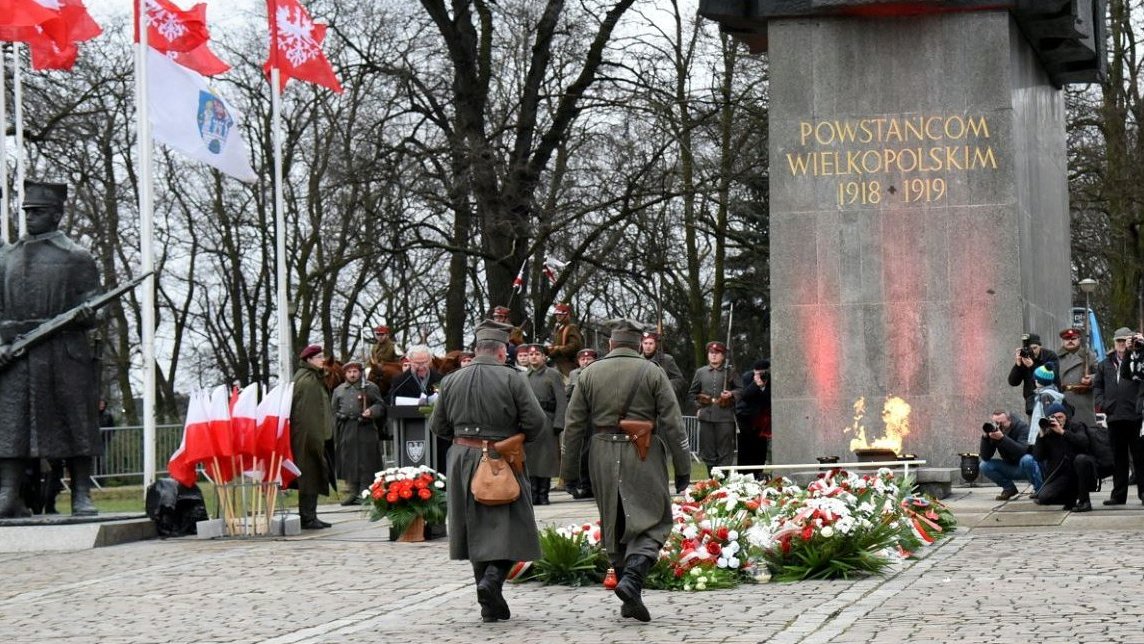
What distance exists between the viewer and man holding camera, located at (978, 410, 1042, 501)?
18.8 metres

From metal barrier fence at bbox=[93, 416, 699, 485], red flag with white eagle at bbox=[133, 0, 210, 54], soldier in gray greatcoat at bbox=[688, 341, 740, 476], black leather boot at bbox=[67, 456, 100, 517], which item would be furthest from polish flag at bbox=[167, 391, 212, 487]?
metal barrier fence at bbox=[93, 416, 699, 485]

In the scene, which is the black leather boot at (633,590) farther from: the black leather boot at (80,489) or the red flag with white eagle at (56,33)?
the red flag with white eagle at (56,33)

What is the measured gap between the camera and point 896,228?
71.4 feet

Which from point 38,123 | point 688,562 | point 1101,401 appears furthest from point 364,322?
point 688,562

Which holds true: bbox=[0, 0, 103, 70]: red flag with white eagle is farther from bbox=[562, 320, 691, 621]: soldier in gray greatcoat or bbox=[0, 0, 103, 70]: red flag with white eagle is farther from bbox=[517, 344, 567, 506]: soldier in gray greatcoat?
bbox=[562, 320, 691, 621]: soldier in gray greatcoat

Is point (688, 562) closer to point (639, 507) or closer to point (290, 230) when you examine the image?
point (639, 507)

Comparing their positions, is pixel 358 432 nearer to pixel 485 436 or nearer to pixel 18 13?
pixel 18 13

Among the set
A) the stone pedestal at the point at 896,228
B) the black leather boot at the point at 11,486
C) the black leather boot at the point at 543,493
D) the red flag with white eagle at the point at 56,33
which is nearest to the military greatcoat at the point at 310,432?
the black leather boot at the point at 11,486

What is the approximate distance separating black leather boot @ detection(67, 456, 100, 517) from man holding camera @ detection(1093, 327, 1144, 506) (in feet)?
31.4

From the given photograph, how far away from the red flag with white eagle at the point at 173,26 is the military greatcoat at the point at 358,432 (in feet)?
15.0

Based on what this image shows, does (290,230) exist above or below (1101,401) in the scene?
above

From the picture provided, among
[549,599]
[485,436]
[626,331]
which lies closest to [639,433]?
[626,331]

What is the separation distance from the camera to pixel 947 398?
21359mm

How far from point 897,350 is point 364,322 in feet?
86.7
